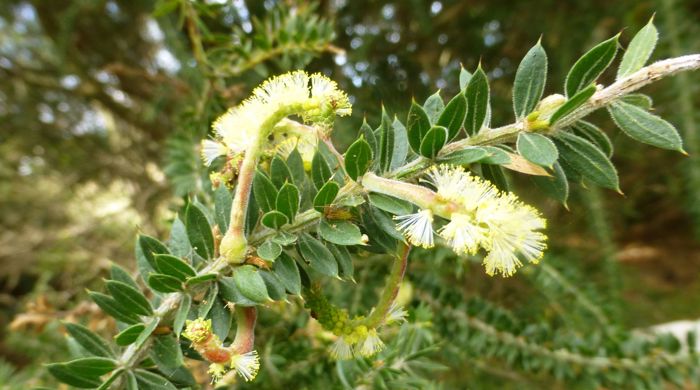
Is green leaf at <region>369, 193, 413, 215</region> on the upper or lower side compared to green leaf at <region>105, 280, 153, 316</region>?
lower

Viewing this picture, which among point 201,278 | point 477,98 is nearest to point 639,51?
point 477,98

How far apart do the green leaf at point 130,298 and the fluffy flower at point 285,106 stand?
19 centimetres

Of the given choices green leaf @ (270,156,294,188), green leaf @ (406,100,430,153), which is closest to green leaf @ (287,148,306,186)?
green leaf @ (270,156,294,188)

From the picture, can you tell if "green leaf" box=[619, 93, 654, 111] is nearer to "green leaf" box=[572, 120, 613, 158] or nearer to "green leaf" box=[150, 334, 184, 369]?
"green leaf" box=[572, 120, 613, 158]

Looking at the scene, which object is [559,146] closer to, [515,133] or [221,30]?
[515,133]

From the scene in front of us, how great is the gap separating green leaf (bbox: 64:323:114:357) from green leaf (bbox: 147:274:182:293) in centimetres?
14

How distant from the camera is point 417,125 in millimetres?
492

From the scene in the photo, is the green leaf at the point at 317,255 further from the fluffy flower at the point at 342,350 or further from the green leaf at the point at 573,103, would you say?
the green leaf at the point at 573,103

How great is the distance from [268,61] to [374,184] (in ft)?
2.23

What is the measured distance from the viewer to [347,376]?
0.73 metres

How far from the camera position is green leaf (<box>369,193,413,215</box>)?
0.47 meters

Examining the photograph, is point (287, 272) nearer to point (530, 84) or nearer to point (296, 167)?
point (296, 167)

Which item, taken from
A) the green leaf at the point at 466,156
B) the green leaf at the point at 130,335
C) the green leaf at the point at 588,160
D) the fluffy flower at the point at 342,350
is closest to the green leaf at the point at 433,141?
the green leaf at the point at 466,156

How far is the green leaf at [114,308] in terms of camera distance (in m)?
0.58
